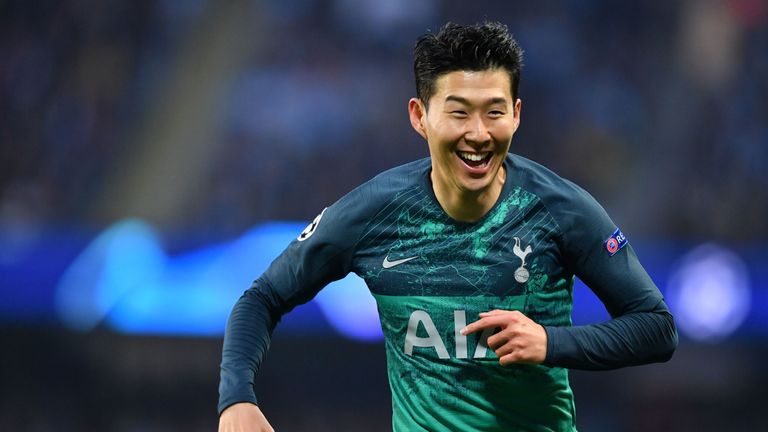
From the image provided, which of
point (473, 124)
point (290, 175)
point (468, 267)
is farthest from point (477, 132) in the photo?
point (290, 175)

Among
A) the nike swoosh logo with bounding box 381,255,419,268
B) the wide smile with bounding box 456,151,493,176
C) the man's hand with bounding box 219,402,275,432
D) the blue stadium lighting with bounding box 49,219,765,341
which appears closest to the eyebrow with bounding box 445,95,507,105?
the wide smile with bounding box 456,151,493,176

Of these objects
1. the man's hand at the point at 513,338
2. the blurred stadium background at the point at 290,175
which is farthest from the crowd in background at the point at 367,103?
the man's hand at the point at 513,338

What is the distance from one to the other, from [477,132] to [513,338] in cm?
62

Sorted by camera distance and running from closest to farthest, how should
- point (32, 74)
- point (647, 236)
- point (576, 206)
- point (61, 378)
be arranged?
point (576, 206)
point (61, 378)
point (647, 236)
point (32, 74)

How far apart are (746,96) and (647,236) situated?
2.48 meters

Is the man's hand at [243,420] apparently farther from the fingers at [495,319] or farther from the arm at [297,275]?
the fingers at [495,319]

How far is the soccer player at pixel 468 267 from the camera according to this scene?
10.1 feet

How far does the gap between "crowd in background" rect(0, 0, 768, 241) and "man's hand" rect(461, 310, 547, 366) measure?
7024mm

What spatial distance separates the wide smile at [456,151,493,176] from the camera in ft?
10.3

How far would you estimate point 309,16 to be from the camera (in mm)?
11383

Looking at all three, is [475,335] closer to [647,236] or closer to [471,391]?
[471,391]

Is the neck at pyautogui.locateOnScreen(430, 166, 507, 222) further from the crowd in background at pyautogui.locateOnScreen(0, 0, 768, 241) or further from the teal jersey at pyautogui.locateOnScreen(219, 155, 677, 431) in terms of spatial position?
the crowd in background at pyautogui.locateOnScreen(0, 0, 768, 241)

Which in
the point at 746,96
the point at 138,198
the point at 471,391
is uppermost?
the point at 746,96

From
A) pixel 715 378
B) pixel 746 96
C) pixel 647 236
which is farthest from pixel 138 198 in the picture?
pixel 746 96
